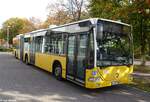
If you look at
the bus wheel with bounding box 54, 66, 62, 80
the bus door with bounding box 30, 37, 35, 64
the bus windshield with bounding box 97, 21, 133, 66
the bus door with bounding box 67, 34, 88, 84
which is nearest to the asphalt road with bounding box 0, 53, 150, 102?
the bus door with bounding box 67, 34, 88, 84

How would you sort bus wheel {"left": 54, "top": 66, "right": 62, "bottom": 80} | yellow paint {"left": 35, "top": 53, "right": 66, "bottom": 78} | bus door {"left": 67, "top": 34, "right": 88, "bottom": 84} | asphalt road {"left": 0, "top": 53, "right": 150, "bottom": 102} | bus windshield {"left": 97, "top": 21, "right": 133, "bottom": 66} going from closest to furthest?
asphalt road {"left": 0, "top": 53, "right": 150, "bottom": 102}
bus windshield {"left": 97, "top": 21, "right": 133, "bottom": 66}
bus door {"left": 67, "top": 34, "right": 88, "bottom": 84}
yellow paint {"left": 35, "top": 53, "right": 66, "bottom": 78}
bus wheel {"left": 54, "top": 66, "right": 62, "bottom": 80}

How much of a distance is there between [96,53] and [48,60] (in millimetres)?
5709

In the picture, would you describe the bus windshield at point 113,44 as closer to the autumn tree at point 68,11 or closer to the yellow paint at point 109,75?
the yellow paint at point 109,75

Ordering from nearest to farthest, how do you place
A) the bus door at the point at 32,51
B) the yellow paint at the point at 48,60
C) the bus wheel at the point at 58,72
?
the yellow paint at the point at 48,60 → the bus wheel at the point at 58,72 → the bus door at the point at 32,51

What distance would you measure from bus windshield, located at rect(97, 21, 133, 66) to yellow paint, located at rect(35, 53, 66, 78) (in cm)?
284

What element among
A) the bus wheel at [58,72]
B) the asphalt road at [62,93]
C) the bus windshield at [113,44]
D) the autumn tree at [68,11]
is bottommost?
the asphalt road at [62,93]

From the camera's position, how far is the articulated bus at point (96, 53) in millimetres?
9094

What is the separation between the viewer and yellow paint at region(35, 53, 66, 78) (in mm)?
→ 11633

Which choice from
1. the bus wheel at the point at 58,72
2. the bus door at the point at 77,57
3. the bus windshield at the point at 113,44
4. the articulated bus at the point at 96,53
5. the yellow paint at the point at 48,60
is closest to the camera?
the articulated bus at the point at 96,53

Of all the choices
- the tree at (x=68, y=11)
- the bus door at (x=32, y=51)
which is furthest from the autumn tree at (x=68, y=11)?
the bus door at (x=32, y=51)

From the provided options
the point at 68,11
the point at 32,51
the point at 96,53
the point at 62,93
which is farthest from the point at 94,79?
the point at 68,11

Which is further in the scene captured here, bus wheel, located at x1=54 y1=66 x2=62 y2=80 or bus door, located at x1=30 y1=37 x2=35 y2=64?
bus door, located at x1=30 y1=37 x2=35 y2=64

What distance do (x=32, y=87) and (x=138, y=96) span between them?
4575mm

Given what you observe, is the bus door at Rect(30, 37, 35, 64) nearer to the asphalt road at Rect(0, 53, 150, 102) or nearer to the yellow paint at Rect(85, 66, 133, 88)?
the asphalt road at Rect(0, 53, 150, 102)
